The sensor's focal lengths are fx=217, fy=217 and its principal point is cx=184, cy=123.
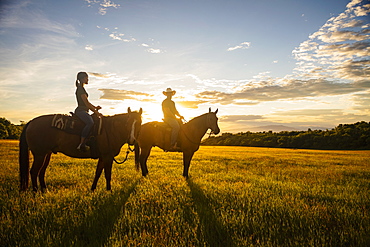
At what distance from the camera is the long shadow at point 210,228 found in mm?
3736

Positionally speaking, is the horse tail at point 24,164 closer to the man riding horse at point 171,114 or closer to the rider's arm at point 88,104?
the rider's arm at point 88,104

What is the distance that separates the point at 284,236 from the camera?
13.2 feet

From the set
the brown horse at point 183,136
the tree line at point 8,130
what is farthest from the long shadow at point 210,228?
the tree line at point 8,130

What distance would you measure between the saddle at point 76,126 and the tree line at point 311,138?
50.8 m

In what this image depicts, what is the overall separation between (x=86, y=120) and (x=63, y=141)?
985mm

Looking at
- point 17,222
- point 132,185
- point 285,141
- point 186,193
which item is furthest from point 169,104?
point 285,141

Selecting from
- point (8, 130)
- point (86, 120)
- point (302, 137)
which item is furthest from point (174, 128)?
point (8, 130)

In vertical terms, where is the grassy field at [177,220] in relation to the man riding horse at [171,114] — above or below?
below

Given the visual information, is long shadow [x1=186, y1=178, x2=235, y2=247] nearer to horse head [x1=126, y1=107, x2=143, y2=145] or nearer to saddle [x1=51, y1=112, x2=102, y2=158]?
horse head [x1=126, y1=107, x2=143, y2=145]

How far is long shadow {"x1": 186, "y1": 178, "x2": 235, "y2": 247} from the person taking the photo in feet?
12.3

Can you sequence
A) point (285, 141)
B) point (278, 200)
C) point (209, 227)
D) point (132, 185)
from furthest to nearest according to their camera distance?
point (285, 141)
point (132, 185)
point (278, 200)
point (209, 227)

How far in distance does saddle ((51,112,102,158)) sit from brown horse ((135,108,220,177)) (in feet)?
12.1

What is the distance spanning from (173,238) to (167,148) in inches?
283

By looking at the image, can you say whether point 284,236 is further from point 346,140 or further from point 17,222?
point 346,140
